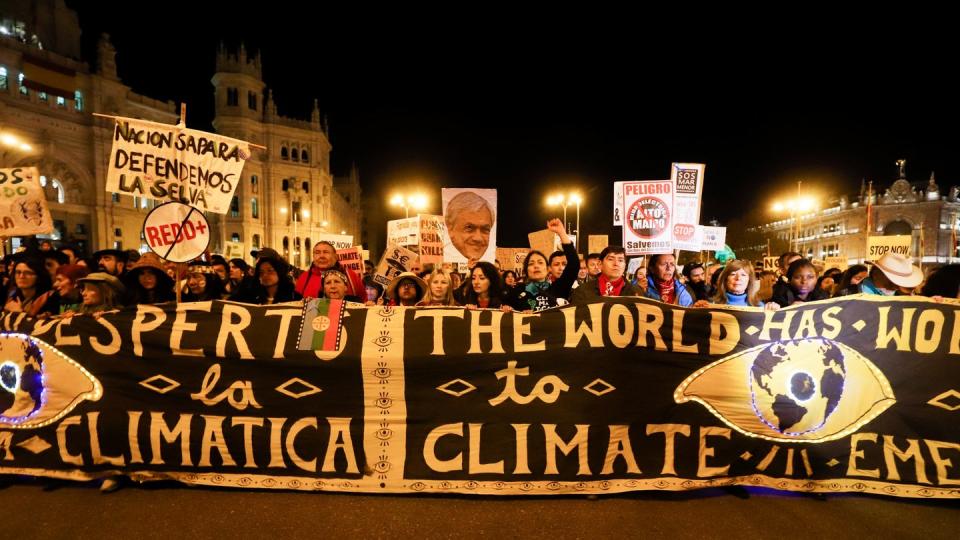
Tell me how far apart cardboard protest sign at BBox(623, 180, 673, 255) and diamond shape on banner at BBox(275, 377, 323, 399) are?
443cm

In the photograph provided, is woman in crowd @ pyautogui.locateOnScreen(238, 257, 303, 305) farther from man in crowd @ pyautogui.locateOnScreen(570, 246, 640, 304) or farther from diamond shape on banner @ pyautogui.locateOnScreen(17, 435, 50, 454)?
man in crowd @ pyautogui.locateOnScreen(570, 246, 640, 304)

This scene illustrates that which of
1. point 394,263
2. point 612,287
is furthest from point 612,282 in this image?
point 394,263

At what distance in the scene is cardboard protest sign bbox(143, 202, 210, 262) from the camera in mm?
4445

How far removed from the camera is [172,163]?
4.59 meters

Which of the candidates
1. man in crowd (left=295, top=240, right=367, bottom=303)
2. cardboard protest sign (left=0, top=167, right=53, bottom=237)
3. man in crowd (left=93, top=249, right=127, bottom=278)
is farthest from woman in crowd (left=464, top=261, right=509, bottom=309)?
man in crowd (left=93, top=249, right=127, bottom=278)

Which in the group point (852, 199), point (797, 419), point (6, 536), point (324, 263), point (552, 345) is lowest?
point (6, 536)

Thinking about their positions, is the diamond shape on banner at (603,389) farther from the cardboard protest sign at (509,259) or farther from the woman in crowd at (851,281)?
the cardboard protest sign at (509,259)

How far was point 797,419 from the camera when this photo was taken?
3.43 metres

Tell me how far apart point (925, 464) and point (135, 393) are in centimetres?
591

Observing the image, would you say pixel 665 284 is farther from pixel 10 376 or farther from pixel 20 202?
pixel 20 202

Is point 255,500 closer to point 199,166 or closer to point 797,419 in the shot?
point 199,166

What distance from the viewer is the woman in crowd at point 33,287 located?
14.0ft

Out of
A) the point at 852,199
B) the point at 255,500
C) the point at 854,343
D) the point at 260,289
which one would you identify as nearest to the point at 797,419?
the point at 854,343

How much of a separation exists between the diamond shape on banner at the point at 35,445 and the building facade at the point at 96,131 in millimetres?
28755
